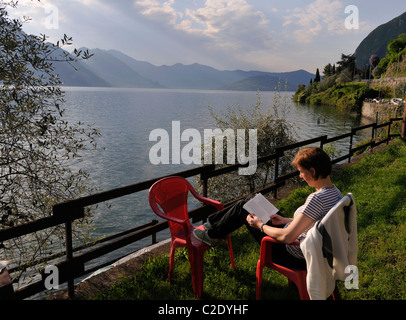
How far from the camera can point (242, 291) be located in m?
3.84

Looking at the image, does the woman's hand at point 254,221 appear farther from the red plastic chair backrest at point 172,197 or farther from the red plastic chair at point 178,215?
the red plastic chair backrest at point 172,197

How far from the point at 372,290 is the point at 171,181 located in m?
2.87

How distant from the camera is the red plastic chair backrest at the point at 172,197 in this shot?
3.90 m

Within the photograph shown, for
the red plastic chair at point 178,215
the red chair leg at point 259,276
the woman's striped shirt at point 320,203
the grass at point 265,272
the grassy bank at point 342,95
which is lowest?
the grass at point 265,272

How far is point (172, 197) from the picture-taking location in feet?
13.4

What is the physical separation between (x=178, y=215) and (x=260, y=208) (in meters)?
Answer: 1.31

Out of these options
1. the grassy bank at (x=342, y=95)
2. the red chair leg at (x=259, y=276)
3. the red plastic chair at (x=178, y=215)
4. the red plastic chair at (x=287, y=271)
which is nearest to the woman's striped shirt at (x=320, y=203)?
the red plastic chair at (x=287, y=271)

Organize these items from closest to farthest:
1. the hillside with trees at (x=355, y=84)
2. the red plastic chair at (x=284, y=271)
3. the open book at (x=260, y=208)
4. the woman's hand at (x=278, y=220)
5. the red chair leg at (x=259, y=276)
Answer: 1. the red plastic chair at (x=284, y=271)
2. the open book at (x=260, y=208)
3. the red chair leg at (x=259, y=276)
4. the woman's hand at (x=278, y=220)
5. the hillside with trees at (x=355, y=84)

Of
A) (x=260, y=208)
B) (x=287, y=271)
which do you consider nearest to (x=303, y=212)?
(x=260, y=208)

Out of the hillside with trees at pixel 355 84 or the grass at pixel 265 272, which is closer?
the grass at pixel 265 272

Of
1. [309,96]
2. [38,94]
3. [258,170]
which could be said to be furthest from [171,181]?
[309,96]

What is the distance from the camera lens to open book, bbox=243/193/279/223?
3206 mm

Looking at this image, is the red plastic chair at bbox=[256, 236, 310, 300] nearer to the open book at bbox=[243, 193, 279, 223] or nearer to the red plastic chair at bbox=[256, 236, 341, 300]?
the red plastic chair at bbox=[256, 236, 341, 300]
